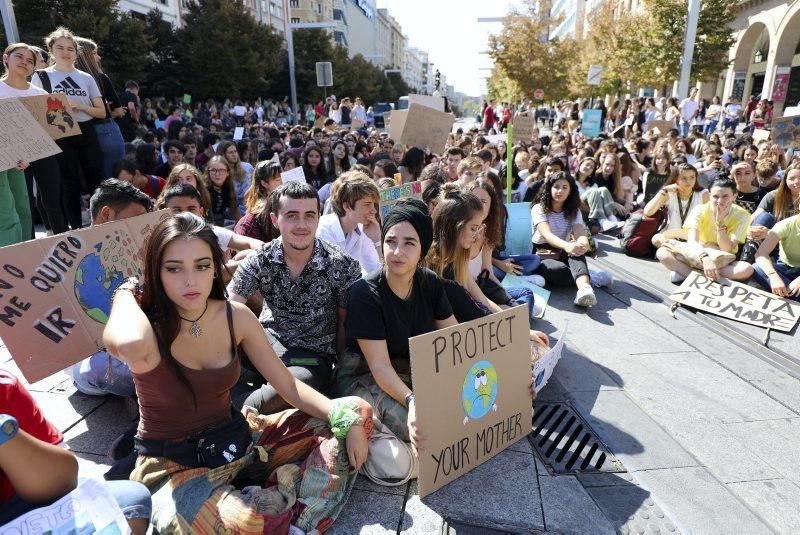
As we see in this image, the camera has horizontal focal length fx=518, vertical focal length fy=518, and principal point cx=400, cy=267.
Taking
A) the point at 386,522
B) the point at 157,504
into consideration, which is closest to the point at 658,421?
the point at 386,522

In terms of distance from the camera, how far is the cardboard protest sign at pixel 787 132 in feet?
25.0

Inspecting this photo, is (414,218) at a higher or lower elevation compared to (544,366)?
higher

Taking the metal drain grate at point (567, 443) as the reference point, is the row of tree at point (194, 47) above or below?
above

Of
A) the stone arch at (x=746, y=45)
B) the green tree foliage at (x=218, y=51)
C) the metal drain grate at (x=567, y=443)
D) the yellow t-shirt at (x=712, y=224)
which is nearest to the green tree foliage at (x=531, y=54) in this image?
the stone arch at (x=746, y=45)

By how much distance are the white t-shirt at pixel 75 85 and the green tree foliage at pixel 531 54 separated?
2640cm

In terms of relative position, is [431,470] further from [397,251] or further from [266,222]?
[266,222]

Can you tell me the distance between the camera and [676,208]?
245 inches

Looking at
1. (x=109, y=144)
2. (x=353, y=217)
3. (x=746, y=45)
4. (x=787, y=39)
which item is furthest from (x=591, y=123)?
(x=746, y=45)

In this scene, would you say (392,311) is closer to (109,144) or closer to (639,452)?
(639,452)

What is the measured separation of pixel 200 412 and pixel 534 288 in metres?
3.38

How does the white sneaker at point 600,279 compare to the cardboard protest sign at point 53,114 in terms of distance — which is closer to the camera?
the cardboard protest sign at point 53,114

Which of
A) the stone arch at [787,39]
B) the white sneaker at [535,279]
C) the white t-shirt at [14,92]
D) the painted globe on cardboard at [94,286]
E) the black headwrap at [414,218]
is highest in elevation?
the stone arch at [787,39]

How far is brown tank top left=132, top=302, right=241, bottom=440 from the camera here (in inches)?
75.6

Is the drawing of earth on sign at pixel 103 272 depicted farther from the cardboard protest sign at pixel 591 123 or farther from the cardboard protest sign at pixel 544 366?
the cardboard protest sign at pixel 591 123
